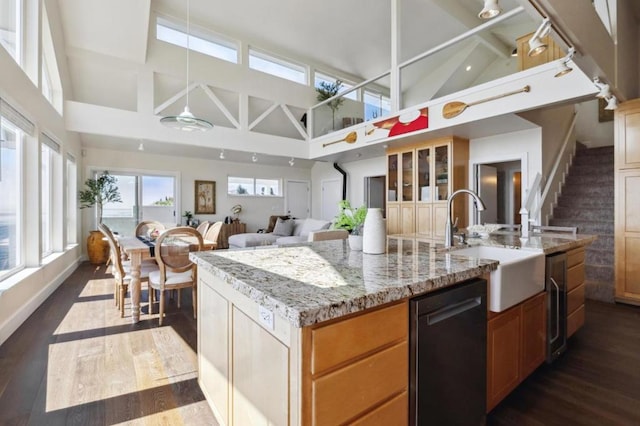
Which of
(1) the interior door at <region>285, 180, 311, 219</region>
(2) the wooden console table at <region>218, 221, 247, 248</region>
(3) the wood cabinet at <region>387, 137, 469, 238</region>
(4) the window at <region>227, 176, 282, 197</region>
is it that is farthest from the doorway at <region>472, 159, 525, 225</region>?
(2) the wooden console table at <region>218, 221, 247, 248</region>

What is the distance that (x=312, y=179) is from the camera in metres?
9.55

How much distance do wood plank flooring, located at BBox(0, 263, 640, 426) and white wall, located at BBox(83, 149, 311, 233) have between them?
4.58 meters

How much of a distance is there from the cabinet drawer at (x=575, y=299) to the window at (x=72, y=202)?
7.36 meters

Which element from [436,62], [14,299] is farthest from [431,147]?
[14,299]

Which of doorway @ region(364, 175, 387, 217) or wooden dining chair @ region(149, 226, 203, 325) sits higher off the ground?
doorway @ region(364, 175, 387, 217)

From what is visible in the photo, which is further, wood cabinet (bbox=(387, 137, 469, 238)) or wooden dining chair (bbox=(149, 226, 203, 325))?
wood cabinet (bbox=(387, 137, 469, 238))

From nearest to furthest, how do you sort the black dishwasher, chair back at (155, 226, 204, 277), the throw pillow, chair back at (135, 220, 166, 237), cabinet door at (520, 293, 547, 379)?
the black dishwasher < cabinet door at (520, 293, 547, 379) < chair back at (155, 226, 204, 277) < chair back at (135, 220, 166, 237) < the throw pillow

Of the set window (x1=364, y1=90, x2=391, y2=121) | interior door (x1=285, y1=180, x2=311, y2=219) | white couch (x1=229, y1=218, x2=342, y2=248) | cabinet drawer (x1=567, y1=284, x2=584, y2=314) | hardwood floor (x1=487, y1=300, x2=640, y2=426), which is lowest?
hardwood floor (x1=487, y1=300, x2=640, y2=426)

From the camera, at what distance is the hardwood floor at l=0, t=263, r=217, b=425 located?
1674 millimetres

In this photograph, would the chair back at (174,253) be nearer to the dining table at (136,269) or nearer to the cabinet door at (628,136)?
the dining table at (136,269)

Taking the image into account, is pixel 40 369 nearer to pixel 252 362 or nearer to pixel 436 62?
pixel 252 362

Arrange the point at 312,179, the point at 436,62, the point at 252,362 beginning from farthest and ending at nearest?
the point at 312,179
the point at 436,62
the point at 252,362

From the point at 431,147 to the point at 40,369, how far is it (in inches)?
222

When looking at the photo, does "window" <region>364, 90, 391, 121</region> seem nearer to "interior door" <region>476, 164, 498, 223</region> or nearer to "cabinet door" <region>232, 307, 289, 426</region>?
"interior door" <region>476, 164, 498, 223</region>
